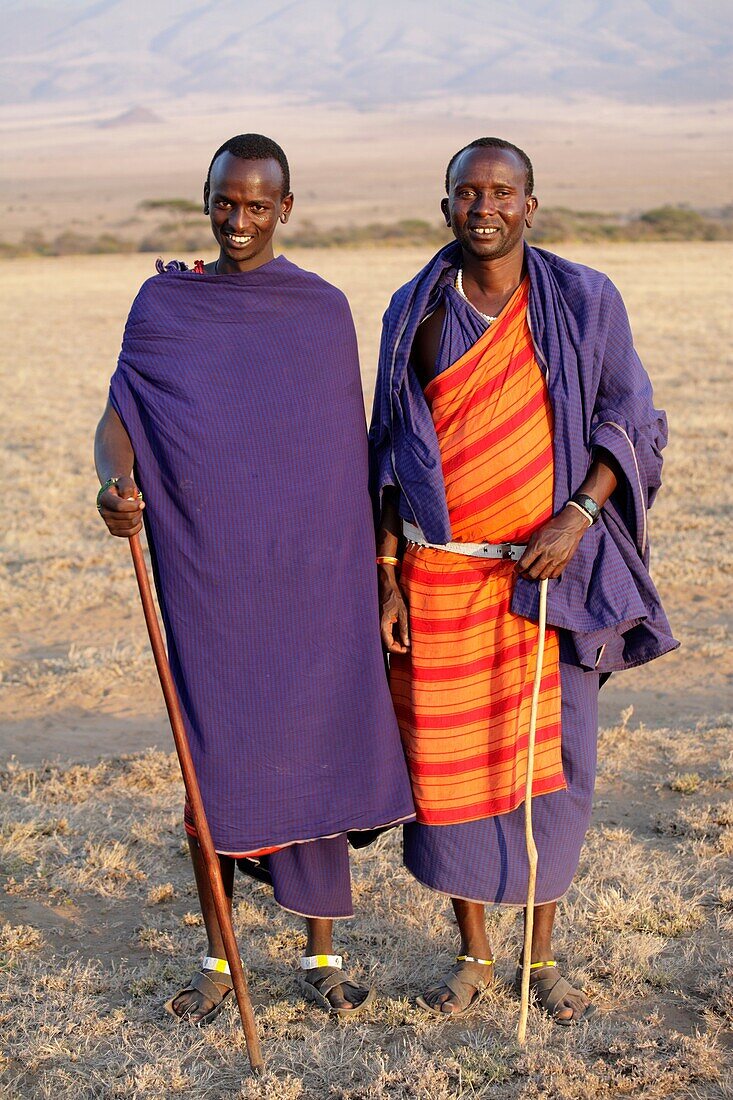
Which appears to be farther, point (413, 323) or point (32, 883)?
point (32, 883)

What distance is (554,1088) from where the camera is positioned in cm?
308

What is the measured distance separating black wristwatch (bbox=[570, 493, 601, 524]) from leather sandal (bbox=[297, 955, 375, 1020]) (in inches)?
54.5

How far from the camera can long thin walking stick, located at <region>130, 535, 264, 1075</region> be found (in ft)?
10.00

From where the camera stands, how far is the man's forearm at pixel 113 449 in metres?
3.11

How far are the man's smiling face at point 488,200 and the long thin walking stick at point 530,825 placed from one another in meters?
0.83

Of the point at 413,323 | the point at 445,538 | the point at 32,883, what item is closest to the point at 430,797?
the point at 445,538

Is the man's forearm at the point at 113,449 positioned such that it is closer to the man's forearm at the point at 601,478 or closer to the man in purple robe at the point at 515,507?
the man in purple robe at the point at 515,507

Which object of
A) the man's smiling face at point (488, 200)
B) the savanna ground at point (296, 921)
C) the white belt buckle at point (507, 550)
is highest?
the man's smiling face at point (488, 200)

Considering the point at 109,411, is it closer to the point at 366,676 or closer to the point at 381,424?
the point at 381,424

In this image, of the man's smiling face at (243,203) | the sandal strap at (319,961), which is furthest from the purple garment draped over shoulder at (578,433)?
the sandal strap at (319,961)

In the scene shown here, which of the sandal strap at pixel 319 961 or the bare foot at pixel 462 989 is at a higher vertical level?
the sandal strap at pixel 319 961

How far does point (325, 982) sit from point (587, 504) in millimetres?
1440

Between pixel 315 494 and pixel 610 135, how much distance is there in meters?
146

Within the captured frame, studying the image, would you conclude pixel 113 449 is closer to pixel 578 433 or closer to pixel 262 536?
pixel 262 536
